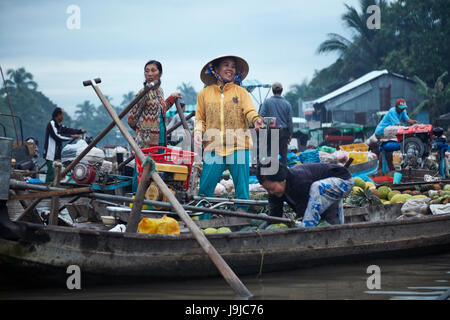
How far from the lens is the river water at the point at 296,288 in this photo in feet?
12.0

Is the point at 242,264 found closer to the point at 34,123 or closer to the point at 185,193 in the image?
the point at 185,193

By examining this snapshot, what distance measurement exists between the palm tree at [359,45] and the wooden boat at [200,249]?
28.0 metres

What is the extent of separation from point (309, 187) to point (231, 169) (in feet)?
3.55

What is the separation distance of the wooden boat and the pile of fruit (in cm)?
120

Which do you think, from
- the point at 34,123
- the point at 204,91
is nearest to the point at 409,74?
the point at 204,91

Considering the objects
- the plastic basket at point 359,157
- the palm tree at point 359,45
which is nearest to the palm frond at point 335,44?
the palm tree at point 359,45

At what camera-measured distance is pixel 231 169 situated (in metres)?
5.24

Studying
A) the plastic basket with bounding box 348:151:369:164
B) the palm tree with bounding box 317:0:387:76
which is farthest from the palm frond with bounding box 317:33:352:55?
the plastic basket with bounding box 348:151:369:164

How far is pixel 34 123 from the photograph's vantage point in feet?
165

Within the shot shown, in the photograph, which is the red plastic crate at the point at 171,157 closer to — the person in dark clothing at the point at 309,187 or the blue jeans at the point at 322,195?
the person in dark clothing at the point at 309,187

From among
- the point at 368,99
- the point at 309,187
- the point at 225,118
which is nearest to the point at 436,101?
the point at 368,99

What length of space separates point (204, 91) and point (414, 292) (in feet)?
9.07

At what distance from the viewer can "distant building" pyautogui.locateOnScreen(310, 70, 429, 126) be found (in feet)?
90.3
